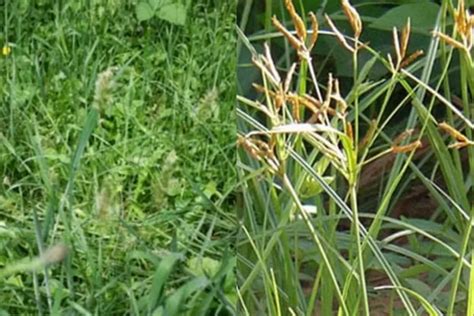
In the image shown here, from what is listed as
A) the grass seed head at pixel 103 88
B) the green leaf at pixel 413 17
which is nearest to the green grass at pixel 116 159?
the grass seed head at pixel 103 88

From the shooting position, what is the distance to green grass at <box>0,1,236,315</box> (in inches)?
39.2

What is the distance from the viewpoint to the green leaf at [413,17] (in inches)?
43.9

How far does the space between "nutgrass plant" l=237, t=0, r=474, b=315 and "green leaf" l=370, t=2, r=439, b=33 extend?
23mm

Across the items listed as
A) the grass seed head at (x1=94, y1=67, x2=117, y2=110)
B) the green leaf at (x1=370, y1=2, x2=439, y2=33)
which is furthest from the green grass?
the green leaf at (x1=370, y1=2, x2=439, y2=33)

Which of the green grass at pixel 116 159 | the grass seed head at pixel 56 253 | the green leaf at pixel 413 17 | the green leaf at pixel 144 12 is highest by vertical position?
the green leaf at pixel 144 12

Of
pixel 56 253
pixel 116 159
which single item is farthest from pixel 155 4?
pixel 56 253

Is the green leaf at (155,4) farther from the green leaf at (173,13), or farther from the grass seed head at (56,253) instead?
the grass seed head at (56,253)

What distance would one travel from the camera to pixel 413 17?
1.13 metres

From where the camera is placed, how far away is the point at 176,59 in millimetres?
1006

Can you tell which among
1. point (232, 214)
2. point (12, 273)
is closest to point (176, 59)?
point (232, 214)

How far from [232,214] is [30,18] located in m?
0.28

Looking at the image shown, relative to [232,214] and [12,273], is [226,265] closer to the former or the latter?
[232,214]

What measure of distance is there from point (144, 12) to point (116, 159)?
0.49 ft

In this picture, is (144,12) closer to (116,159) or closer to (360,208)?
(116,159)
